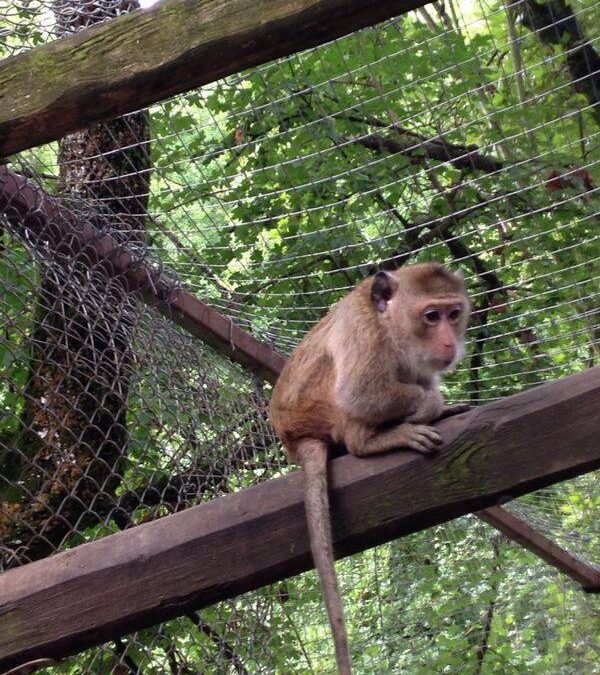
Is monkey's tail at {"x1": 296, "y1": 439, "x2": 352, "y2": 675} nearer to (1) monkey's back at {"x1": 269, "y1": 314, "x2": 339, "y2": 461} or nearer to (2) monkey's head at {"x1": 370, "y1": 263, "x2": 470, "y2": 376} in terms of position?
(1) monkey's back at {"x1": 269, "y1": 314, "x2": 339, "y2": 461}

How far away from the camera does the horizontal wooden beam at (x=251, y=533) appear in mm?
2570

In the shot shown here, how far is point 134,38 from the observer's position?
1978 millimetres

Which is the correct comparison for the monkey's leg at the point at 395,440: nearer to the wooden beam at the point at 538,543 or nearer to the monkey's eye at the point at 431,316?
the monkey's eye at the point at 431,316

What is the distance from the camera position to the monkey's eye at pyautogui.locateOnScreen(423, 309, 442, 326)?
3436mm

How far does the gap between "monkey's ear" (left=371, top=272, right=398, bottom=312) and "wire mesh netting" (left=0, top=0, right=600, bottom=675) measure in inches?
38.9

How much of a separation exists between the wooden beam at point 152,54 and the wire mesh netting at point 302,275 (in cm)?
151

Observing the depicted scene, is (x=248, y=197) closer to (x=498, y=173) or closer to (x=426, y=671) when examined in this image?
(x=498, y=173)

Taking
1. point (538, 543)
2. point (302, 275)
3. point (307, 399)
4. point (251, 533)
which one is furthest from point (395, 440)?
point (302, 275)

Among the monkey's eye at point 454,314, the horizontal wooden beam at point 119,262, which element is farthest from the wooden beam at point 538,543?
the monkey's eye at point 454,314

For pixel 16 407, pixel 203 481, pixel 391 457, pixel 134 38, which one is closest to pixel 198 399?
pixel 203 481

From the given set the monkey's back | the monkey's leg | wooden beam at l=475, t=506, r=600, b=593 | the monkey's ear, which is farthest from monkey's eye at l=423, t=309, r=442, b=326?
wooden beam at l=475, t=506, r=600, b=593

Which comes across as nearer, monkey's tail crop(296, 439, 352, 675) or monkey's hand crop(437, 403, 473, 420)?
monkey's tail crop(296, 439, 352, 675)

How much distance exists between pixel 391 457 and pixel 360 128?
3145 millimetres

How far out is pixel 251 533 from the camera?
2.63 metres
